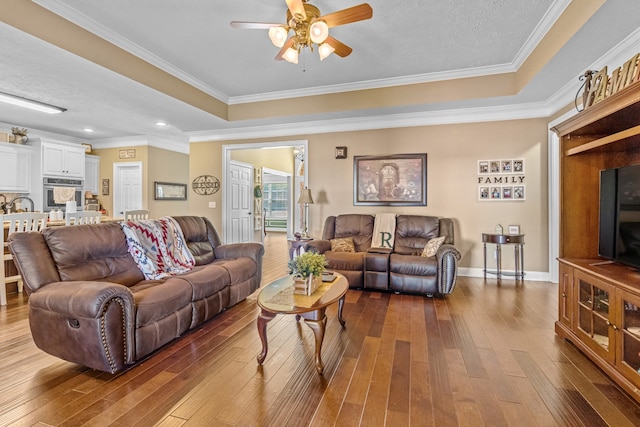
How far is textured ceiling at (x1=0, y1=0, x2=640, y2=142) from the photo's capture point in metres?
2.73

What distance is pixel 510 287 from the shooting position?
162 inches

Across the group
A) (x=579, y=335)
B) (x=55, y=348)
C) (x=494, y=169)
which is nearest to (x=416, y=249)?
(x=494, y=169)

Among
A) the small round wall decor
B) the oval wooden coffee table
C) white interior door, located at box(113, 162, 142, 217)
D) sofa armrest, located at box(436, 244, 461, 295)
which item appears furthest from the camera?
white interior door, located at box(113, 162, 142, 217)

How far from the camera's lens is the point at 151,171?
23.6ft

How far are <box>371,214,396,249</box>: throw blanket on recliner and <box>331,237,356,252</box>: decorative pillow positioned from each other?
333 mm

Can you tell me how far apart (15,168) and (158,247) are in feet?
16.4

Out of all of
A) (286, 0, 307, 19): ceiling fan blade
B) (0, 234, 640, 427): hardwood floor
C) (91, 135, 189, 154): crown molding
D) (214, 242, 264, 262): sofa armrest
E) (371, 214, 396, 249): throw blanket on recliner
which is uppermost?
(91, 135, 189, 154): crown molding

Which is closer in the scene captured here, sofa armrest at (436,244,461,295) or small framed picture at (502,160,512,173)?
sofa armrest at (436,244,461,295)

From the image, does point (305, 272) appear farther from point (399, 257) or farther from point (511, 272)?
point (511, 272)

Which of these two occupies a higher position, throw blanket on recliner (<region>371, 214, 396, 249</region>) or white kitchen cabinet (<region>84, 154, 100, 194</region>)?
white kitchen cabinet (<region>84, 154, 100, 194</region>)

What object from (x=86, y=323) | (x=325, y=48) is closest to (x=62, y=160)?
(x=86, y=323)

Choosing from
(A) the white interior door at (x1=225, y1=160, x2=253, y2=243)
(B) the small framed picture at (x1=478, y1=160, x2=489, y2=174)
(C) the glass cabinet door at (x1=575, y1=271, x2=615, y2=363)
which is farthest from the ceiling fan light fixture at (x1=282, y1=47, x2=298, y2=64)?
(A) the white interior door at (x1=225, y1=160, x2=253, y2=243)

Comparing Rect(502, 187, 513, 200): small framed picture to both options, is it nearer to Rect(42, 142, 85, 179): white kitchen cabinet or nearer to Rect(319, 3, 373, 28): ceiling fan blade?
Rect(319, 3, 373, 28): ceiling fan blade

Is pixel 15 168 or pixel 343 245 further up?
pixel 15 168
